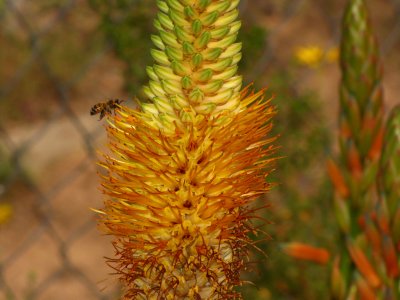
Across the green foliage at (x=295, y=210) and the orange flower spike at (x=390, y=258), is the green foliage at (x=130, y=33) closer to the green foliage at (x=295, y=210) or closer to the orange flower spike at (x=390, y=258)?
→ the green foliage at (x=295, y=210)

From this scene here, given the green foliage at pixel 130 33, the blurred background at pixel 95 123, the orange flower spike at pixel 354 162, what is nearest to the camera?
the orange flower spike at pixel 354 162

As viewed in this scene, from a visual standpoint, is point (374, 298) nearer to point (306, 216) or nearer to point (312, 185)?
point (306, 216)

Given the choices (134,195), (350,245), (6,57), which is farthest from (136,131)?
(6,57)

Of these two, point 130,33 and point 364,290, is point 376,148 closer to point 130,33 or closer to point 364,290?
point 364,290

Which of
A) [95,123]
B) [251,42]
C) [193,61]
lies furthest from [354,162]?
[95,123]

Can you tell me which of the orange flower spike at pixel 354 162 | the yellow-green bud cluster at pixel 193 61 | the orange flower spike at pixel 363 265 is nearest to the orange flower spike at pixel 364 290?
the orange flower spike at pixel 363 265

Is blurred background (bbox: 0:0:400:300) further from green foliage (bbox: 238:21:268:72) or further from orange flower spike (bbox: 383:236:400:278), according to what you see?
orange flower spike (bbox: 383:236:400:278)

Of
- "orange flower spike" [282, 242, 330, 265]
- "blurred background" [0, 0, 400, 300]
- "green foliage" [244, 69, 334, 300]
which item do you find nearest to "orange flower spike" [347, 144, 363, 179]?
"orange flower spike" [282, 242, 330, 265]
